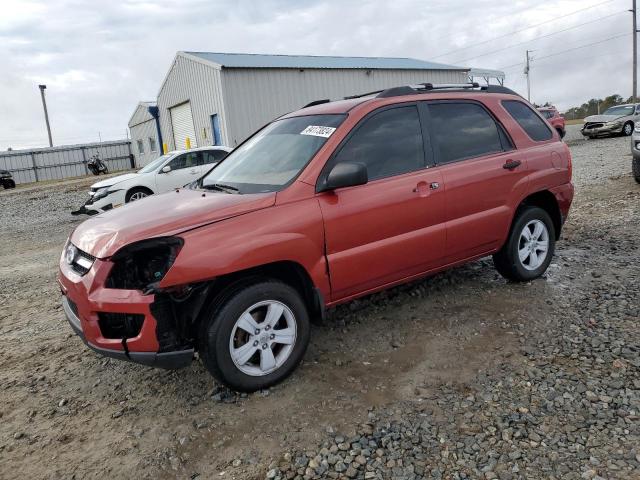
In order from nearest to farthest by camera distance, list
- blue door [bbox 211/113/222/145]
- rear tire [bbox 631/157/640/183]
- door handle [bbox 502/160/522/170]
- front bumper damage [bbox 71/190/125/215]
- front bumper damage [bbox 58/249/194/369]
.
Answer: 1. front bumper damage [bbox 58/249/194/369]
2. door handle [bbox 502/160/522/170]
3. rear tire [bbox 631/157/640/183]
4. front bumper damage [bbox 71/190/125/215]
5. blue door [bbox 211/113/222/145]

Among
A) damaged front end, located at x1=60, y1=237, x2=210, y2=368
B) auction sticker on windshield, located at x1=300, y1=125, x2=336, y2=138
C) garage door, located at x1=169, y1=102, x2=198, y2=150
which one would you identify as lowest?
damaged front end, located at x1=60, y1=237, x2=210, y2=368

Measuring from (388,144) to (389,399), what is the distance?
6.11ft

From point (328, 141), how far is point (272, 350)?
1493 mm

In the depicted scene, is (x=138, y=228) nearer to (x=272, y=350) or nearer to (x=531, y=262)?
(x=272, y=350)

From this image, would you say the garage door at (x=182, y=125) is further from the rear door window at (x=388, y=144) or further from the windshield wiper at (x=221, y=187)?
the rear door window at (x=388, y=144)

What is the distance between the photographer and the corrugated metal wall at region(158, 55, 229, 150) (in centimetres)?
1920

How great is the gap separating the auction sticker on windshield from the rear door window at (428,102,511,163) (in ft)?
3.15

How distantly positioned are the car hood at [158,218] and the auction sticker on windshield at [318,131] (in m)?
0.70

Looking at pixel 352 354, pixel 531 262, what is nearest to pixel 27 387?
pixel 352 354

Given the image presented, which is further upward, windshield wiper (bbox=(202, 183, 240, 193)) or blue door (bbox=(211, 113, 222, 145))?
blue door (bbox=(211, 113, 222, 145))

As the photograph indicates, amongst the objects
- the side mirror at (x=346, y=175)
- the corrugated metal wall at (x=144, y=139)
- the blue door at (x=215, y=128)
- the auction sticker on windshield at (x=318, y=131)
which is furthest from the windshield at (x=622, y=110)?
the side mirror at (x=346, y=175)

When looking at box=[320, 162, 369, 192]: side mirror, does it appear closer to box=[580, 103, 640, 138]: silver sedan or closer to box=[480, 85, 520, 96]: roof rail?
Answer: box=[480, 85, 520, 96]: roof rail

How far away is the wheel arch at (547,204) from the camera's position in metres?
4.73

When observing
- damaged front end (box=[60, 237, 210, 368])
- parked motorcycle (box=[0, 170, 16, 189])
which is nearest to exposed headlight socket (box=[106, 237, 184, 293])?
damaged front end (box=[60, 237, 210, 368])
